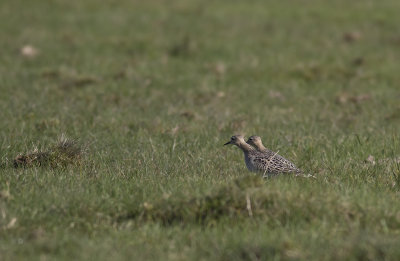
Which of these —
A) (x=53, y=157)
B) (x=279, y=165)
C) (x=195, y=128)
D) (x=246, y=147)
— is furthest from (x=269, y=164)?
(x=195, y=128)

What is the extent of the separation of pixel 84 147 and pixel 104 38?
10614mm

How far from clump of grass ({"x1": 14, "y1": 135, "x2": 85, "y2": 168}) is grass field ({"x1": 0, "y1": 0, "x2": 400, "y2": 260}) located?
0.06ft

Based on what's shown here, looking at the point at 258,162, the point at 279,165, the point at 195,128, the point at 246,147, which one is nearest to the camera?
the point at 279,165

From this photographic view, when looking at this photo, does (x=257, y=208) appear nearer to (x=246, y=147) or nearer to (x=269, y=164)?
(x=269, y=164)

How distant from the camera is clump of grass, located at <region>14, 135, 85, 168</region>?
7.78 meters

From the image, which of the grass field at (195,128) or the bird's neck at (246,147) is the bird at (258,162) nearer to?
the bird's neck at (246,147)

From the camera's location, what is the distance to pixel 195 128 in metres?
10.6

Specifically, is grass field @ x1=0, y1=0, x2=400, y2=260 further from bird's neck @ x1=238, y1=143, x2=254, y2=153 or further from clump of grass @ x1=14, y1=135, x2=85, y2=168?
bird's neck @ x1=238, y1=143, x2=254, y2=153

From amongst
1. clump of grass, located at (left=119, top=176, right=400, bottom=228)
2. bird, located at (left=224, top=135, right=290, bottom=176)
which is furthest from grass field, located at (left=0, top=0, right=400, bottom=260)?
bird, located at (left=224, top=135, right=290, bottom=176)

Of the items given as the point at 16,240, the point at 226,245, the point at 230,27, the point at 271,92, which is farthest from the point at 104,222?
the point at 230,27

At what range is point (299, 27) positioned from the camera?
2112 centimetres

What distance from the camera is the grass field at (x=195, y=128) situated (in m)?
5.81

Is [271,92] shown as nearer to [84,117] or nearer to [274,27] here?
[84,117]

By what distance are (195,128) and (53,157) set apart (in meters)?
3.19
